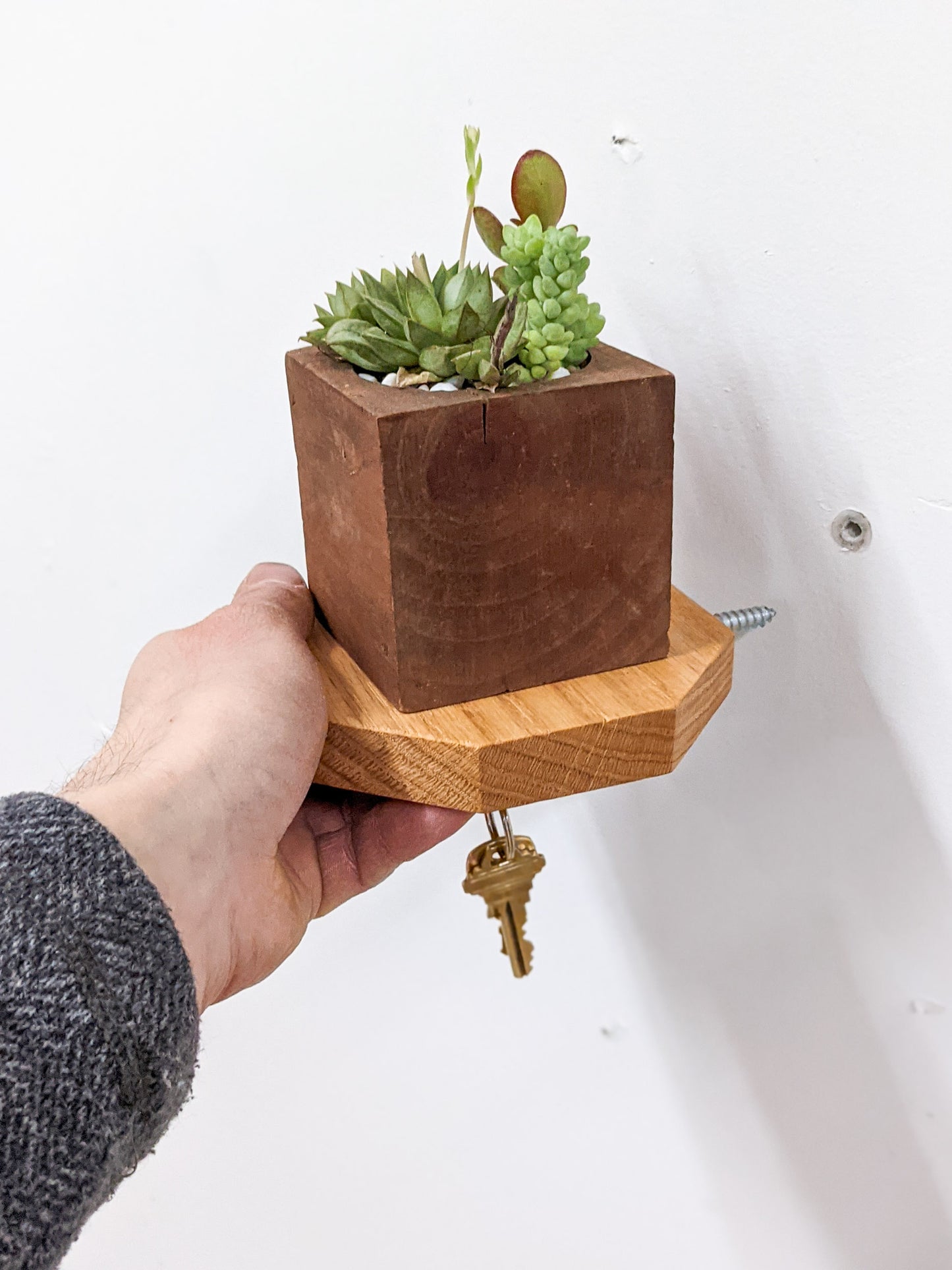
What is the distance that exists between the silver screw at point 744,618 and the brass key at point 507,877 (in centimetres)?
13

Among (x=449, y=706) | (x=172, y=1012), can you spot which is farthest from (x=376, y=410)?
(x=172, y=1012)

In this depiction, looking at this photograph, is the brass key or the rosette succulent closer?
the rosette succulent

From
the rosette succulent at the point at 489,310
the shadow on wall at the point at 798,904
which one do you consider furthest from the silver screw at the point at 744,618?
the rosette succulent at the point at 489,310

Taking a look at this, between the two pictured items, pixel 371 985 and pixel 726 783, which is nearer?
pixel 726 783

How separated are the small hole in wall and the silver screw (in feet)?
0.13

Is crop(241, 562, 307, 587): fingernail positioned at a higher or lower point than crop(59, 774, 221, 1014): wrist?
higher

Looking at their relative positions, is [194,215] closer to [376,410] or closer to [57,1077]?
[376,410]

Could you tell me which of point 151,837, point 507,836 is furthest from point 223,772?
point 507,836

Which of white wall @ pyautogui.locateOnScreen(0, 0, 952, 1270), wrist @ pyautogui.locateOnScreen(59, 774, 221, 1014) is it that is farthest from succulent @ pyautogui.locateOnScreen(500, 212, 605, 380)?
wrist @ pyautogui.locateOnScreen(59, 774, 221, 1014)

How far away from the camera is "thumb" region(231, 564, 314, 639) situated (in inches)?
19.6

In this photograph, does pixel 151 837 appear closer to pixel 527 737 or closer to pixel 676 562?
pixel 527 737

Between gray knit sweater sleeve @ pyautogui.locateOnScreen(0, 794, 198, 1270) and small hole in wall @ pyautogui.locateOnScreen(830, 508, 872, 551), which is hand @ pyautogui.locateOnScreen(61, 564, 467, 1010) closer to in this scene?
gray knit sweater sleeve @ pyautogui.locateOnScreen(0, 794, 198, 1270)

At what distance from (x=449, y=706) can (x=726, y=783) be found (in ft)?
0.68

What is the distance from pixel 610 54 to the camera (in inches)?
18.9
